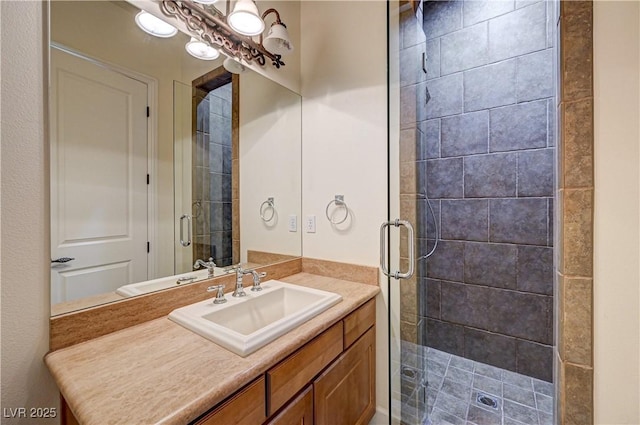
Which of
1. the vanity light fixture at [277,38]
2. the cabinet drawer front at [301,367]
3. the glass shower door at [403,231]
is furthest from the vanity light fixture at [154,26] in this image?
the cabinet drawer front at [301,367]

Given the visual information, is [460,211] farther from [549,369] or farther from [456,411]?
[456,411]

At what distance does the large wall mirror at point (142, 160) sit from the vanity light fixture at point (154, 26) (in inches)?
0.9

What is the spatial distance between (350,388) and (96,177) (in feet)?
4.78

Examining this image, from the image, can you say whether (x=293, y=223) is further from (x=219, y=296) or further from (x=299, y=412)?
(x=299, y=412)

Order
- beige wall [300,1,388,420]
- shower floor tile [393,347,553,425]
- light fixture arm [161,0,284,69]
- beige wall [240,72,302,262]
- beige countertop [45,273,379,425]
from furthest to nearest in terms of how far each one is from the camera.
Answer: beige wall [240,72,302,262]
beige wall [300,1,388,420]
shower floor tile [393,347,553,425]
light fixture arm [161,0,284,69]
beige countertop [45,273,379,425]

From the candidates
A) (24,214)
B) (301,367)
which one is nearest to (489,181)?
(301,367)

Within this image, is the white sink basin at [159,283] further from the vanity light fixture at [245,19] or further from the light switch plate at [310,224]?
the vanity light fixture at [245,19]

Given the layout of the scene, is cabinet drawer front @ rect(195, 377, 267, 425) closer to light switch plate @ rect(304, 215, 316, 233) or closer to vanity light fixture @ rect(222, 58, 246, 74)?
light switch plate @ rect(304, 215, 316, 233)

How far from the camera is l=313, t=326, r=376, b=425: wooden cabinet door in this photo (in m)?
1.09

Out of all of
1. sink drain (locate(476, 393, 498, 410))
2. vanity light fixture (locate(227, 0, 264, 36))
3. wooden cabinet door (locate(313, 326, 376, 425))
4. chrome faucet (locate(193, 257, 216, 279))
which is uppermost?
vanity light fixture (locate(227, 0, 264, 36))

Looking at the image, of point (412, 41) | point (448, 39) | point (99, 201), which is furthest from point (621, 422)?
point (448, 39)

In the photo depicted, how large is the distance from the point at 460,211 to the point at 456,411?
4.51 ft

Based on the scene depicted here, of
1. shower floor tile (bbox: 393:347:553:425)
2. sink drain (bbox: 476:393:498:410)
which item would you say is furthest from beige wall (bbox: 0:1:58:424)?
sink drain (bbox: 476:393:498:410)

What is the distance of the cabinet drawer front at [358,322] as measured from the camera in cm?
127
